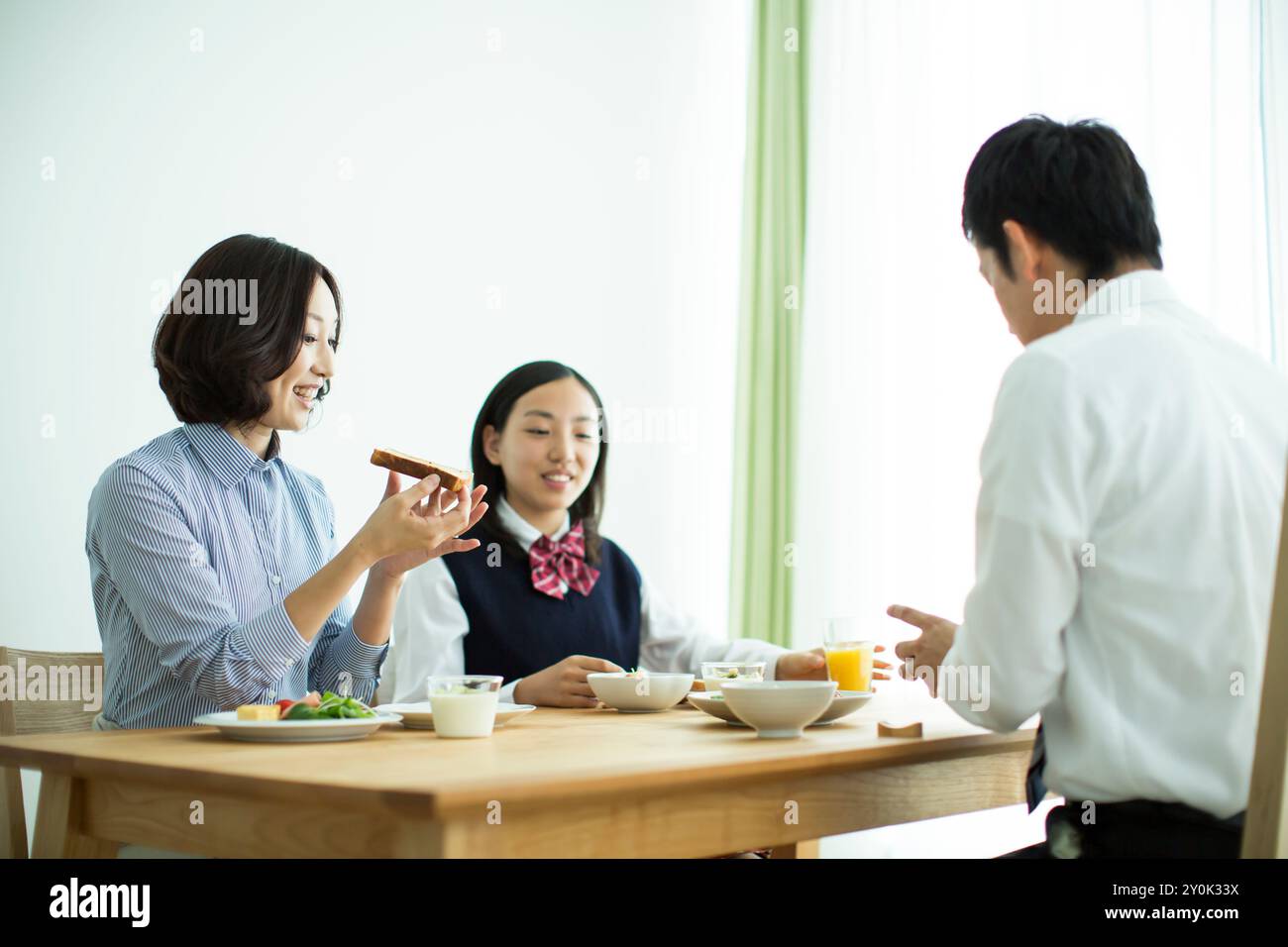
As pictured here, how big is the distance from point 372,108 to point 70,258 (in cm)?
93

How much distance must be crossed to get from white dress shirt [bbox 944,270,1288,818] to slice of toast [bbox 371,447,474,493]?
0.76 m

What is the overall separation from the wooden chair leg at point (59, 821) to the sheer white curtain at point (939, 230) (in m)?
1.99

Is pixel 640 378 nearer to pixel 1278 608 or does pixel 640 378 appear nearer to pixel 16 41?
pixel 16 41

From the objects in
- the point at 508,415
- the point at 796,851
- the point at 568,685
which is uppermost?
the point at 508,415

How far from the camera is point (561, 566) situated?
2391 mm

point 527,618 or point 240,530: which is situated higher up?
point 240,530

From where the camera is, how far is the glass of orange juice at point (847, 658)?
187 cm

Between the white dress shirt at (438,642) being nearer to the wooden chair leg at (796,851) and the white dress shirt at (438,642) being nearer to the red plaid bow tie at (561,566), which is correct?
the red plaid bow tie at (561,566)

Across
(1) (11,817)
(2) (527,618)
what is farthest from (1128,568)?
(1) (11,817)

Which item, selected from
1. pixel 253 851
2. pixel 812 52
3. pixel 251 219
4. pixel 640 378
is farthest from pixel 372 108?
pixel 253 851

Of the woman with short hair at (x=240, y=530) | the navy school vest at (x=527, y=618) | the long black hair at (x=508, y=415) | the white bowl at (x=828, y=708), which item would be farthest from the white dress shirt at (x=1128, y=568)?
the long black hair at (x=508, y=415)

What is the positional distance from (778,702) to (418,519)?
573 mm

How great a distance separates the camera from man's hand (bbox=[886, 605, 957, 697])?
1592 millimetres

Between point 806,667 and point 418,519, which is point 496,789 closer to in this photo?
point 418,519
